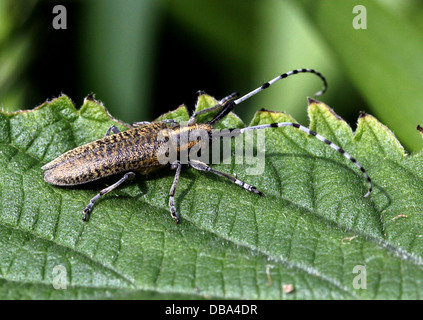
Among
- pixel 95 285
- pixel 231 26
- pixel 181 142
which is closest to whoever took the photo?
pixel 95 285

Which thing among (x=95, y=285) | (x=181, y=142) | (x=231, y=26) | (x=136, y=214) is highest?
(x=231, y=26)

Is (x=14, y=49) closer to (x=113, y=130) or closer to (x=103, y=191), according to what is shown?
(x=113, y=130)

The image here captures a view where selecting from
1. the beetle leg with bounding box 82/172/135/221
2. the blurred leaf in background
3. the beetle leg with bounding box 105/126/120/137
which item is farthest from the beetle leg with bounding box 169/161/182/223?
the blurred leaf in background

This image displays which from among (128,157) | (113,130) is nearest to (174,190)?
(128,157)

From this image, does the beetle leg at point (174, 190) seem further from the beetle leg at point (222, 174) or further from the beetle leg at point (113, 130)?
the beetle leg at point (113, 130)

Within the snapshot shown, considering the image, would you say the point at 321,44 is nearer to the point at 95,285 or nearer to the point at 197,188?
the point at 197,188

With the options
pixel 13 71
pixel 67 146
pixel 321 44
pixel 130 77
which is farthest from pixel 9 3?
pixel 321 44
